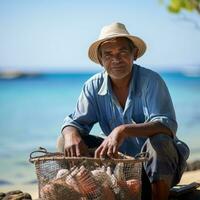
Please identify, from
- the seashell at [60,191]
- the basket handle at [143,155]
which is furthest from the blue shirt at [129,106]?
the seashell at [60,191]

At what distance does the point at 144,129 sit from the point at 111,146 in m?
0.26

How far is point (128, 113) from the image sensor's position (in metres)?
3.56

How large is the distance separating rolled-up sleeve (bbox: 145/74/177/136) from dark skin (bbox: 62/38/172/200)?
0.06m

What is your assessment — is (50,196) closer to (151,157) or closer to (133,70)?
(151,157)

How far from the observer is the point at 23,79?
5484cm

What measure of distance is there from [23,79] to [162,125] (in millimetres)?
52143

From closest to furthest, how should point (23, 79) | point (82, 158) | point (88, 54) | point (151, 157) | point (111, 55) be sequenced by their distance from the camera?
1. point (82, 158)
2. point (151, 157)
3. point (111, 55)
4. point (88, 54)
5. point (23, 79)

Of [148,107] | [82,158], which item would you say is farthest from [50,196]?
[148,107]

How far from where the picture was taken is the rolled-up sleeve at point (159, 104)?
337cm

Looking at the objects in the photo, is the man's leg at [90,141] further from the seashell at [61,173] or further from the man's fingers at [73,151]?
the seashell at [61,173]

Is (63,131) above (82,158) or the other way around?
above

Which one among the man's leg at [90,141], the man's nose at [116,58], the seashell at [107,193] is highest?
the man's nose at [116,58]

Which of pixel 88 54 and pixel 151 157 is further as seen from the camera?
pixel 88 54

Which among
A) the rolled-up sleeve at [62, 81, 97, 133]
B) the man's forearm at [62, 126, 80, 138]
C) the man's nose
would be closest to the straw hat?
the man's nose
